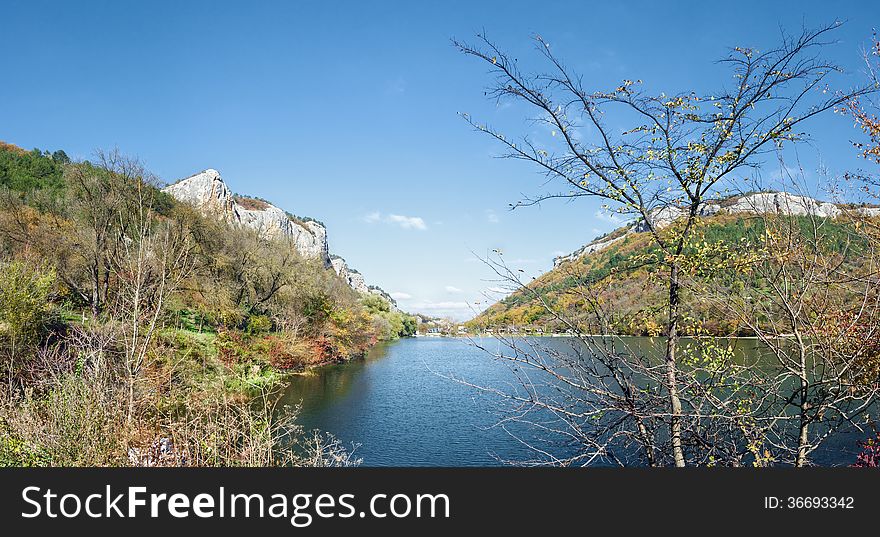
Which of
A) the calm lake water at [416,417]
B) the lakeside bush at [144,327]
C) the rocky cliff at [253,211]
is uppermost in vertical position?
the rocky cliff at [253,211]

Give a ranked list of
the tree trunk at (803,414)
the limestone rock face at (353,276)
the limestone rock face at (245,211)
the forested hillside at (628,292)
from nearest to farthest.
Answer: the tree trunk at (803,414)
the forested hillside at (628,292)
the limestone rock face at (245,211)
the limestone rock face at (353,276)

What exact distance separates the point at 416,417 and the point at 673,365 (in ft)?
52.2

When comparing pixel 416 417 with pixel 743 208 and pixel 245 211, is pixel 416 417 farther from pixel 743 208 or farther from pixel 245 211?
pixel 245 211

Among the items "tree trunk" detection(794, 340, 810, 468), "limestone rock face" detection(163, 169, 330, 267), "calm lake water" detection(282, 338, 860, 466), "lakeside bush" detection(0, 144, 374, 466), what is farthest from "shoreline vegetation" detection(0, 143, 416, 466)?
"tree trunk" detection(794, 340, 810, 468)

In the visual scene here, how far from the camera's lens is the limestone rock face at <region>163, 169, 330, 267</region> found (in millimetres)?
41084

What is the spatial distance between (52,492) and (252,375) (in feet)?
71.4

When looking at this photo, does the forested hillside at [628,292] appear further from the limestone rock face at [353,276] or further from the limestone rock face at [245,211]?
the limestone rock face at [353,276]

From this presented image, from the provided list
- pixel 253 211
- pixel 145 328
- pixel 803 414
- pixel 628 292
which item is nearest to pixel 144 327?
pixel 145 328

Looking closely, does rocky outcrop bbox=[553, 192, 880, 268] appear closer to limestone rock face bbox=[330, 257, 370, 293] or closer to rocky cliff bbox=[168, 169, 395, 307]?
rocky cliff bbox=[168, 169, 395, 307]

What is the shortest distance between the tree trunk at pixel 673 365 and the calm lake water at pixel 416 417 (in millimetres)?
507

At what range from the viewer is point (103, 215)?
22688mm

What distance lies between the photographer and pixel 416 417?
19125 mm

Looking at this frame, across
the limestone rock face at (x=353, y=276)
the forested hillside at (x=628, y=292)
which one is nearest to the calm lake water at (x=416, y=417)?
the forested hillside at (x=628, y=292)

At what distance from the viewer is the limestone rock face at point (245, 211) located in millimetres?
41084
